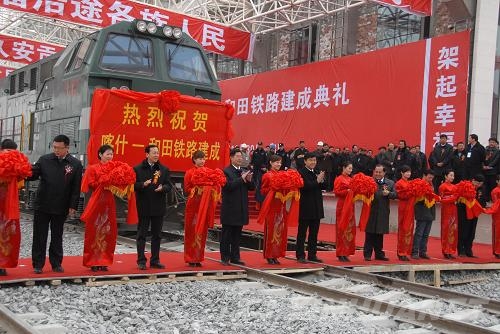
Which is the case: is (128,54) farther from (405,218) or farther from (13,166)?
(405,218)

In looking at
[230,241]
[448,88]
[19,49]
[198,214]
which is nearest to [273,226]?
[230,241]

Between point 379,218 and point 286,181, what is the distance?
184 centimetres

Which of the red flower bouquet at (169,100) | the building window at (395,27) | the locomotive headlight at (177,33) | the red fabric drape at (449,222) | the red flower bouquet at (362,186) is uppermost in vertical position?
the building window at (395,27)

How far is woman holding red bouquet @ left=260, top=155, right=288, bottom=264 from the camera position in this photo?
851 cm

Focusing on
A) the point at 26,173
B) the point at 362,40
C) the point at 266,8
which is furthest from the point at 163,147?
the point at 266,8

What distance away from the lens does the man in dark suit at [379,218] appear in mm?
9336

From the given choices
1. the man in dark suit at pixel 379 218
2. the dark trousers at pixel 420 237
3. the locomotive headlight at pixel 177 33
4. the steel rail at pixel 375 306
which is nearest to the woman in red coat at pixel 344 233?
the man in dark suit at pixel 379 218

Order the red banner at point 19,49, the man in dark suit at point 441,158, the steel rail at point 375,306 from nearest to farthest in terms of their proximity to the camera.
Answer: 1. the steel rail at point 375,306
2. the man in dark suit at point 441,158
3. the red banner at point 19,49

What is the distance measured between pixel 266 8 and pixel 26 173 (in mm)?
16900

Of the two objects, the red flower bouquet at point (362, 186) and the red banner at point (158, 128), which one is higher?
the red banner at point (158, 128)

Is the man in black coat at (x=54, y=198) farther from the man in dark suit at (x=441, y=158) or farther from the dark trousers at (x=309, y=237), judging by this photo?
the man in dark suit at (x=441, y=158)

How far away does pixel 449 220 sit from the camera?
1024 cm

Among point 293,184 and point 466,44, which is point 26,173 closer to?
point 293,184

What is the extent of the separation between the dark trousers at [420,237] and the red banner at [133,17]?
349 inches
